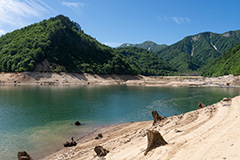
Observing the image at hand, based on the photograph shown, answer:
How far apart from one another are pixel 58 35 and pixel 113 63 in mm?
50756

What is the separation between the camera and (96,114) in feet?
127

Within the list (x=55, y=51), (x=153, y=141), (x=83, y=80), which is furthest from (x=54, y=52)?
(x=153, y=141)

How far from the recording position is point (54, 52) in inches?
5576

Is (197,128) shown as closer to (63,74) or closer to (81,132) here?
(81,132)

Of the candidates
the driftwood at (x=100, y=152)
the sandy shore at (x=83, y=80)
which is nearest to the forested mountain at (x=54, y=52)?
the sandy shore at (x=83, y=80)

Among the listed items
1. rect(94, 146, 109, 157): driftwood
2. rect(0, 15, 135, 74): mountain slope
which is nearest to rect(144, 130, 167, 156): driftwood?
rect(94, 146, 109, 157): driftwood

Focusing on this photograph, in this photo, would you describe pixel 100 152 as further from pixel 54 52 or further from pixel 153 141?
pixel 54 52

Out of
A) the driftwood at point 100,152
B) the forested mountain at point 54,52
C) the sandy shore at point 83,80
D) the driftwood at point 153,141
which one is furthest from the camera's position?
Result: the forested mountain at point 54,52

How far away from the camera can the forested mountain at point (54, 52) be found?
126 meters

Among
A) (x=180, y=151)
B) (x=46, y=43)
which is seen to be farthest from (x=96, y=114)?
(x=46, y=43)

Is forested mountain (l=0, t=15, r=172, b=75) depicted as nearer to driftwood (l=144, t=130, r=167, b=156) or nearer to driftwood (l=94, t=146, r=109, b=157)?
driftwood (l=94, t=146, r=109, b=157)

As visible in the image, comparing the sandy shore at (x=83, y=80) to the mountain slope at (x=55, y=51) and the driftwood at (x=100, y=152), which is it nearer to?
the mountain slope at (x=55, y=51)

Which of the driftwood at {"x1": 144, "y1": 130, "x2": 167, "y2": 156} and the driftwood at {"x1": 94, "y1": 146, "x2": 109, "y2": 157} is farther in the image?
the driftwood at {"x1": 94, "y1": 146, "x2": 109, "y2": 157}

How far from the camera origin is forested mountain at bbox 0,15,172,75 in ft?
413
